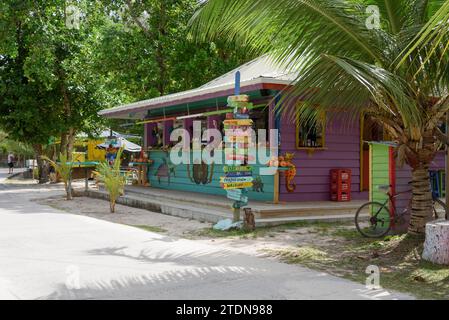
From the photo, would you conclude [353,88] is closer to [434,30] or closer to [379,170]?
[434,30]

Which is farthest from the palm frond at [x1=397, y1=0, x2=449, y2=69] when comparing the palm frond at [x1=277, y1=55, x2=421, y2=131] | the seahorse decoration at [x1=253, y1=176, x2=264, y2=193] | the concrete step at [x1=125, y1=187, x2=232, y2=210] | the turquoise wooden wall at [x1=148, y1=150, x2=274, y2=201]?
the concrete step at [x1=125, y1=187, x2=232, y2=210]

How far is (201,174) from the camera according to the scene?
1401 centimetres

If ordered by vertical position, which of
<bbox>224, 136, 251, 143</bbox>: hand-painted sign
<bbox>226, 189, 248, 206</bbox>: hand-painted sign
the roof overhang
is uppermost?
the roof overhang

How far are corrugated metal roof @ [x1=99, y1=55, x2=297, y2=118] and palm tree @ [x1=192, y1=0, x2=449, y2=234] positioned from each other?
1.09m

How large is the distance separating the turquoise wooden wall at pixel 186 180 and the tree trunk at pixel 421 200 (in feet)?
14.3

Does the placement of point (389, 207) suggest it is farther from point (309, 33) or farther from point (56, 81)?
point (56, 81)

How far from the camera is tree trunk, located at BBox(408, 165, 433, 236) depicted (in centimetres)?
700

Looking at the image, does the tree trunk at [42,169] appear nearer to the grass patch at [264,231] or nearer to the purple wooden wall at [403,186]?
the grass patch at [264,231]

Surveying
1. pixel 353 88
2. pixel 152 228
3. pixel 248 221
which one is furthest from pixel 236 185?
pixel 353 88

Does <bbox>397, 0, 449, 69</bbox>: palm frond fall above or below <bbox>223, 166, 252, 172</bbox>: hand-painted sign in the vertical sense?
above

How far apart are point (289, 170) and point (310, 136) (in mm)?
1220

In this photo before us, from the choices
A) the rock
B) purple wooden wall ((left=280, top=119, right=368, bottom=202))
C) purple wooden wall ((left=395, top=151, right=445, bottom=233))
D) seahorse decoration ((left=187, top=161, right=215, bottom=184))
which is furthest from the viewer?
seahorse decoration ((left=187, top=161, right=215, bottom=184))

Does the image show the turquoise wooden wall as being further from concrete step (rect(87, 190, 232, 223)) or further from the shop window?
concrete step (rect(87, 190, 232, 223))

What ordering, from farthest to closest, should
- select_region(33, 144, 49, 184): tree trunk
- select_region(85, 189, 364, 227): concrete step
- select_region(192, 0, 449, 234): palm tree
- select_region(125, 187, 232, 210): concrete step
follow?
1. select_region(33, 144, 49, 184): tree trunk
2. select_region(125, 187, 232, 210): concrete step
3. select_region(85, 189, 364, 227): concrete step
4. select_region(192, 0, 449, 234): palm tree
